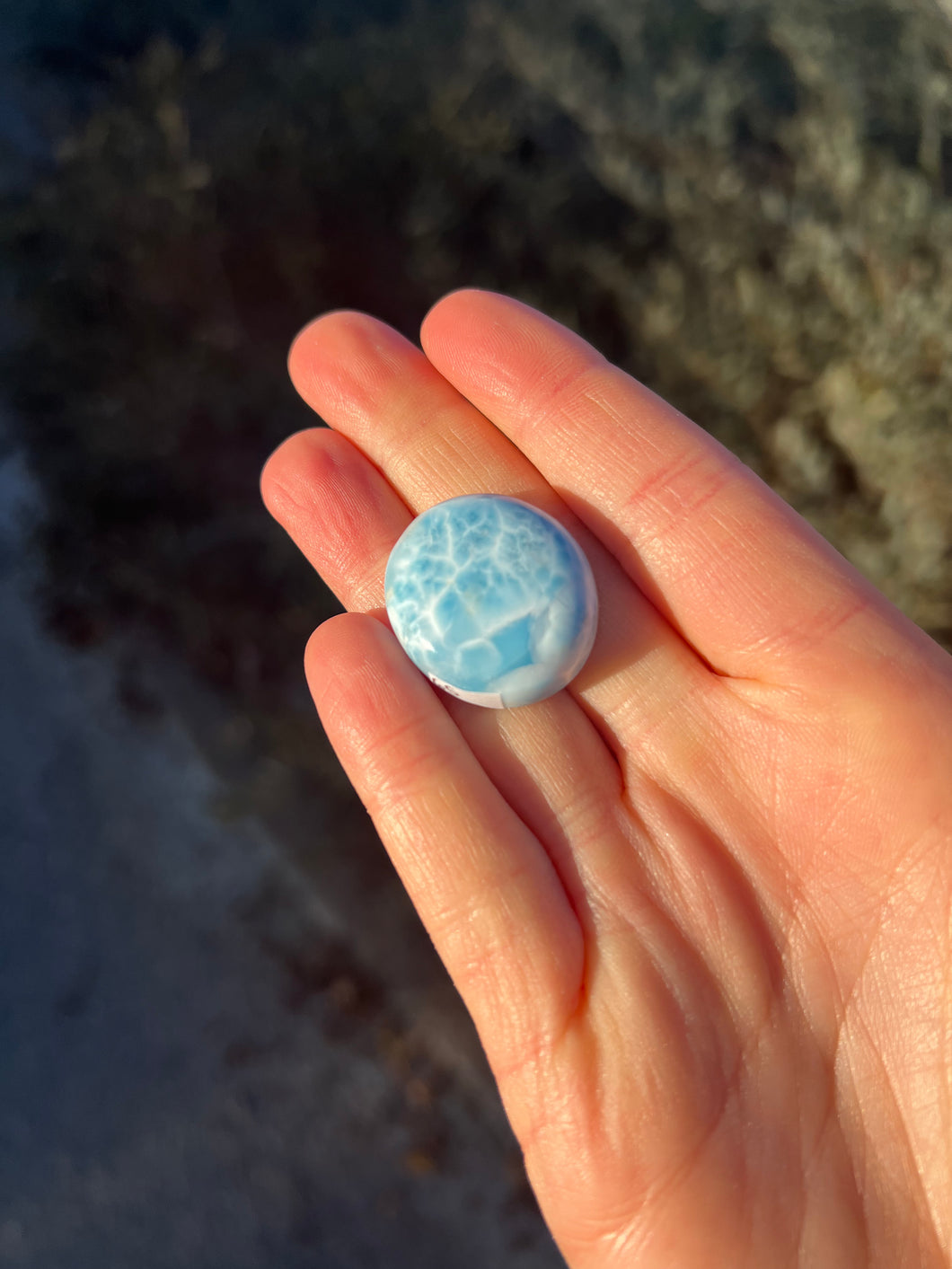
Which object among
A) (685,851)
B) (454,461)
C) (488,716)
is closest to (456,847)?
(488,716)

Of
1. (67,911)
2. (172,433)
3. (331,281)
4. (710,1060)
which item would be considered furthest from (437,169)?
(710,1060)

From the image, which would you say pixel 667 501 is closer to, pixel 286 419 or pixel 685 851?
pixel 685 851

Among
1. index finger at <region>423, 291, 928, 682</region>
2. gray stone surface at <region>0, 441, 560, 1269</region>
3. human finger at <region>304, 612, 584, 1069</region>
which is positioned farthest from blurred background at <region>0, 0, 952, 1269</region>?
index finger at <region>423, 291, 928, 682</region>

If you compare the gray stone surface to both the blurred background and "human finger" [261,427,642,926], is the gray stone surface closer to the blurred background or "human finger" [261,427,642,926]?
the blurred background

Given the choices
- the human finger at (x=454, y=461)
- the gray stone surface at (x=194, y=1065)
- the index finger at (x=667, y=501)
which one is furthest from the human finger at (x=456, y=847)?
the gray stone surface at (x=194, y=1065)

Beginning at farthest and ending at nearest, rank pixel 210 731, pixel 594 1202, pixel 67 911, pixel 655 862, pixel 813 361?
pixel 813 361
pixel 210 731
pixel 67 911
pixel 655 862
pixel 594 1202

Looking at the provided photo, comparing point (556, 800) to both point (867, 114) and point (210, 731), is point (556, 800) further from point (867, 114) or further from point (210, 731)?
point (867, 114)
